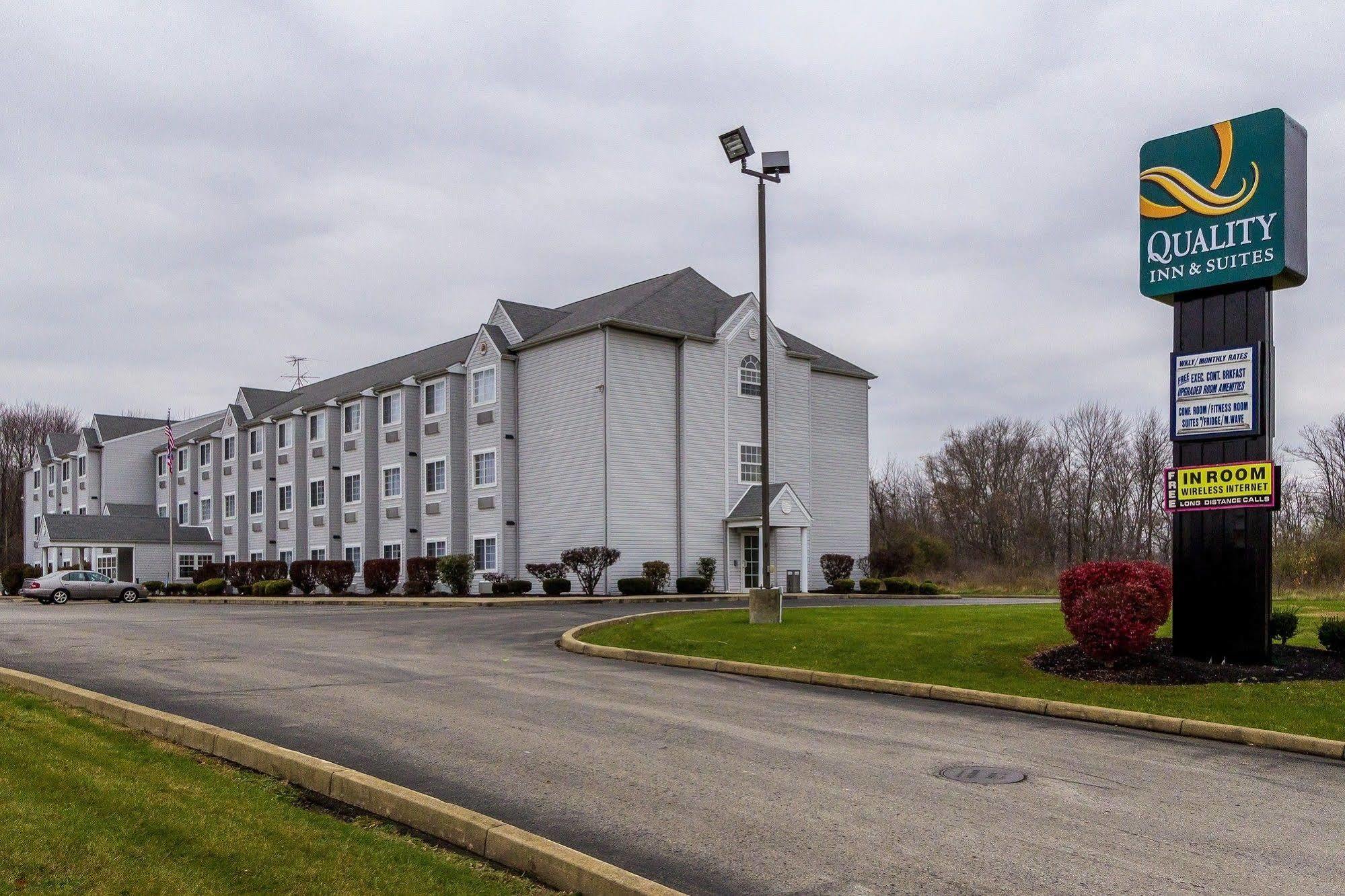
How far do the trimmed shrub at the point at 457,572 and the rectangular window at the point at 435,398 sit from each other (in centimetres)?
754

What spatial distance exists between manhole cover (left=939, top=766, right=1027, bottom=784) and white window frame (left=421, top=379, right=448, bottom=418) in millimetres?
38733

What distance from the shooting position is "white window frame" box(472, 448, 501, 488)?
42594mm

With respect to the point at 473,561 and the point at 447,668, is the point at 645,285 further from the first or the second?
the point at 447,668

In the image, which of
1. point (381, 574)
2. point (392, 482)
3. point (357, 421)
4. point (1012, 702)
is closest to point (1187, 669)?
point (1012, 702)

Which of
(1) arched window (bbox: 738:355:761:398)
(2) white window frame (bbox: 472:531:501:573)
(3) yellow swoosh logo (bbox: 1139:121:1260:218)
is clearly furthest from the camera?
(2) white window frame (bbox: 472:531:501:573)

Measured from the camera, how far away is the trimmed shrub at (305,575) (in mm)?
46656

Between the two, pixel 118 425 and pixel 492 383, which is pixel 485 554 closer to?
pixel 492 383

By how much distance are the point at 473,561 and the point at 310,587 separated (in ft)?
28.4

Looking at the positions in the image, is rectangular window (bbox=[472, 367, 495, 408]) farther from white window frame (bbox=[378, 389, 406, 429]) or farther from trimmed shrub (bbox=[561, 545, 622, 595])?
trimmed shrub (bbox=[561, 545, 622, 595])

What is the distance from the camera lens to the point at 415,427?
47.7 meters

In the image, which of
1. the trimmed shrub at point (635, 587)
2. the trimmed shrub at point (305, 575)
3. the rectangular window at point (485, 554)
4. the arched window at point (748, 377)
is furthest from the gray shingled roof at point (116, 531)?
the arched window at point (748, 377)

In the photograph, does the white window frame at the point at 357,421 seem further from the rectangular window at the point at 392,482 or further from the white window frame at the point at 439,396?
the white window frame at the point at 439,396

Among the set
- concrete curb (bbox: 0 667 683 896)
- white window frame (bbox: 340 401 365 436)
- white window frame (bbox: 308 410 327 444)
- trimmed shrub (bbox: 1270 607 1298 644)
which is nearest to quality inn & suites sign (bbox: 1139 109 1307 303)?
trimmed shrub (bbox: 1270 607 1298 644)

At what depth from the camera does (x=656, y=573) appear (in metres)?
37.9
